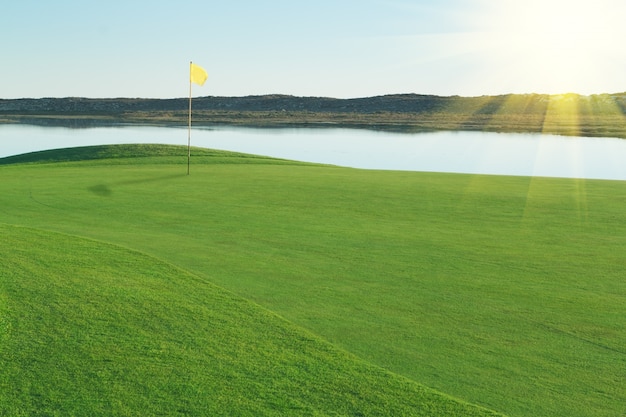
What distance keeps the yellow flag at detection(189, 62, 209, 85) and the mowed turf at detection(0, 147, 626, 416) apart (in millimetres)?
3471

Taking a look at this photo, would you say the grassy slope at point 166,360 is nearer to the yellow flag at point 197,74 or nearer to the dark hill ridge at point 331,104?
the yellow flag at point 197,74

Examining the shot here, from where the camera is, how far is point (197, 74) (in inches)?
809

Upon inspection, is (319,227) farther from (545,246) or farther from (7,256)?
(7,256)

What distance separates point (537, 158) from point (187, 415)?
148ft

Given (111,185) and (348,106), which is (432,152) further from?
(348,106)

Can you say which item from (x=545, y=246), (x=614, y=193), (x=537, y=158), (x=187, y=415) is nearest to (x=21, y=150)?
(x=537, y=158)

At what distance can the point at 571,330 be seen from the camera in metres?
6.55

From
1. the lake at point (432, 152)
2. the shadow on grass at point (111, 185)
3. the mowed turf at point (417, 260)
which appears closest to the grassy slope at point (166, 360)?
the mowed turf at point (417, 260)

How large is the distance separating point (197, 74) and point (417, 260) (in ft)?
43.3

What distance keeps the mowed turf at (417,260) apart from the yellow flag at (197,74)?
347 centimetres

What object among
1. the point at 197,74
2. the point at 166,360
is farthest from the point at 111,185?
the point at 166,360

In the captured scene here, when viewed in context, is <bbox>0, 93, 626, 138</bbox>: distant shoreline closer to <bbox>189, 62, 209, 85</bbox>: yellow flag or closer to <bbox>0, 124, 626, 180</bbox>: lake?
<bbox>0, 124, 626, 180</bbox>: lake

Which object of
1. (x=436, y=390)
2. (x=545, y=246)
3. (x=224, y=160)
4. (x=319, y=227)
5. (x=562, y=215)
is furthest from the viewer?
(x=224, y=160)

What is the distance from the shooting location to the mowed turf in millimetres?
5711
